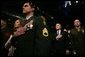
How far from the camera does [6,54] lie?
209 centimetres

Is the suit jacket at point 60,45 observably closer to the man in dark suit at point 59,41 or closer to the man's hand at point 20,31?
the man in dark suit at point 59,41

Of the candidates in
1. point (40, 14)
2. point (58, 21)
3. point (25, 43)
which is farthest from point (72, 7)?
point (25, 43)

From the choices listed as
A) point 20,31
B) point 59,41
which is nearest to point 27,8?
point 20,31

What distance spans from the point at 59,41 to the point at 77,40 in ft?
0.67

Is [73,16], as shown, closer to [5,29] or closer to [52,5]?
[52,5]

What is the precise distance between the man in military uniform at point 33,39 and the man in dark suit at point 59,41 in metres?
0.08

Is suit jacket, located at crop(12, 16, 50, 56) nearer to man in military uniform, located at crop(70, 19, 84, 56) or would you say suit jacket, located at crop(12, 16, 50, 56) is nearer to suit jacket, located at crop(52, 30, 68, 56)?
suit jacket, located at crop(52, 30, 68, 56)

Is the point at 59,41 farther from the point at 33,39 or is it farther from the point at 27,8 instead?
the point at 27,8

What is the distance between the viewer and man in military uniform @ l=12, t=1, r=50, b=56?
2064mm

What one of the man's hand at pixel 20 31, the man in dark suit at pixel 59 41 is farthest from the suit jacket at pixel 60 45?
the man's hand at pixel 20 31

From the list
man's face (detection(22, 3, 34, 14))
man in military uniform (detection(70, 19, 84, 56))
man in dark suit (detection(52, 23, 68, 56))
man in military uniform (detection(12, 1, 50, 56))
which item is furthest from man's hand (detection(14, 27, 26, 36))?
man in military uniform (detection(70, 19, 84, 56))

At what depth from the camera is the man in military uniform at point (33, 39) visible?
6.77 feet

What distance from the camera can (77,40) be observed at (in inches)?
83.8

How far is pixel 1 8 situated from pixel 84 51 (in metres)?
1.08
